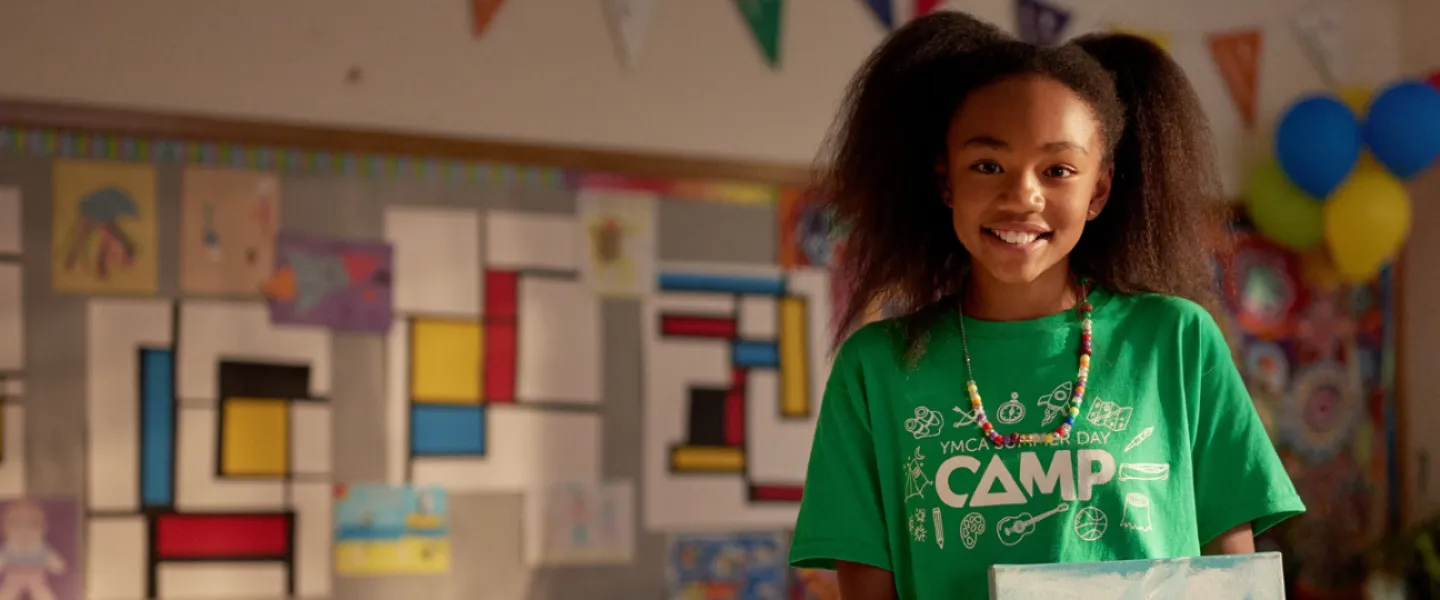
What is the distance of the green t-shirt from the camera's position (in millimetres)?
1141

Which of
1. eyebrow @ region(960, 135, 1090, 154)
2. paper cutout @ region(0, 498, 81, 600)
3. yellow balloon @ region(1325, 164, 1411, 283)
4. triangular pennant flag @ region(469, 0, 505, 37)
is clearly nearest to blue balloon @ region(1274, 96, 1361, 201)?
yellow balloon @ region(1325, 164, 1411, 283)

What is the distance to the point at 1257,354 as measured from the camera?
3.41m

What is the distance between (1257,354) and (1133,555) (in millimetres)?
2463

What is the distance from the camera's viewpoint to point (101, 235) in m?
Answer: 2.38

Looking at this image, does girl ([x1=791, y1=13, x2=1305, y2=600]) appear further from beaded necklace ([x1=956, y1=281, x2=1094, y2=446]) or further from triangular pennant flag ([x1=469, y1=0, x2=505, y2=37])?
triangular pennant flag ([x1=469, y1=0, x2=505, y2=37])

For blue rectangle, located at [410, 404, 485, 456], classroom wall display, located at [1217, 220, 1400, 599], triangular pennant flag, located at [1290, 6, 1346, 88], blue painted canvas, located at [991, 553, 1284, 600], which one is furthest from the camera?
triangular pennant flag, located at [1290, 6, 1346, 88]

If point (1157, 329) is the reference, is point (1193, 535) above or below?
below

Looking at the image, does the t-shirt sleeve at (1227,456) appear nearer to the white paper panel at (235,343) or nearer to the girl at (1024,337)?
the girl at (1024,337)

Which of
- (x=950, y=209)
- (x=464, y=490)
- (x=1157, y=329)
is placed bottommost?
(x=464, y=490)

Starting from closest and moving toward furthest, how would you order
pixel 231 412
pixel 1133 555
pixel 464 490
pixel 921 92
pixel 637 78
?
pixel 1133 555, pixel 921 92, pixel 231 412, pixel 464 490, pixel 637 78

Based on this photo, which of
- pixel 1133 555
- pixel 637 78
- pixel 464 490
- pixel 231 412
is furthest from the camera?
pixel 637 78

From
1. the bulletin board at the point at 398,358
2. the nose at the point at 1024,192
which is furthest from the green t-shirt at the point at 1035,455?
the bulletin board at the point at 398,358

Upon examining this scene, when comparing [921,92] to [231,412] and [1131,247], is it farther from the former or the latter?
[231,412]

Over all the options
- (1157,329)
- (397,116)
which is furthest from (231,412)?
(1157,329)
